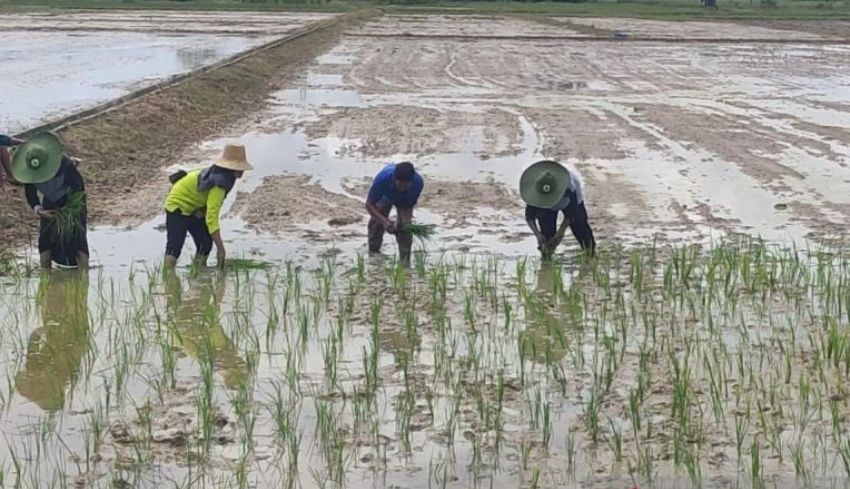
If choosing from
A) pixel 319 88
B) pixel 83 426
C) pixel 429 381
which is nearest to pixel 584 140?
pixel 319 88

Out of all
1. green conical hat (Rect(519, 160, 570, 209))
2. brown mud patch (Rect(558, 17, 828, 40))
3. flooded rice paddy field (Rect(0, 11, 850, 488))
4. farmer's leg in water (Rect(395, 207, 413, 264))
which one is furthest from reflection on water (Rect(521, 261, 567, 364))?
brown mud patch (Rect(558, 17, 828, 40))

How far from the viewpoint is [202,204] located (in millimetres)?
7758

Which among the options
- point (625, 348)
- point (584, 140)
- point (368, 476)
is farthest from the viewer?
point (584, 140)

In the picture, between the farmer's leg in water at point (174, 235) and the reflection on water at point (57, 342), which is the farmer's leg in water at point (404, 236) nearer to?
the farmer's leg in water at point (174, 235)

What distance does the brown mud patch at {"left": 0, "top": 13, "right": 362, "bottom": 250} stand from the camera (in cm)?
942

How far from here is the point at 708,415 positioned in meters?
5.17

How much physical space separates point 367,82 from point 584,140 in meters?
7.08

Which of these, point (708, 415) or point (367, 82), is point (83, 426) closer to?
point (708, 415)

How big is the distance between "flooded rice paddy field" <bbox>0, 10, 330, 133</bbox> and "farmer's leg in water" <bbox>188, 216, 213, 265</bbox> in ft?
16.9

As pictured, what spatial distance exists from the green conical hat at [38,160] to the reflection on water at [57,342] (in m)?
0.59

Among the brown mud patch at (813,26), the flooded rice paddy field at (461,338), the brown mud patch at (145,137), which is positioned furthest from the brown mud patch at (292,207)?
the brown mud patch at (813,26)

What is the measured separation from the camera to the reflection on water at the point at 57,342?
18.2 feet

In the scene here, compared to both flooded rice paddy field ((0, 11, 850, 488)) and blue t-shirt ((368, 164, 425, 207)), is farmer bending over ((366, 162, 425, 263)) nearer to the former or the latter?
blue t-shirt ((368, 164, 425, 207))

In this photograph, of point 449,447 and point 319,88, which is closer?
point 449,447
